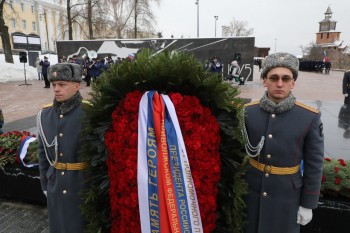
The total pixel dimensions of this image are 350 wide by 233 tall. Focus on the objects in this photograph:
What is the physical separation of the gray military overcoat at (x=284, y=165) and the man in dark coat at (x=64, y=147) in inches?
52.4

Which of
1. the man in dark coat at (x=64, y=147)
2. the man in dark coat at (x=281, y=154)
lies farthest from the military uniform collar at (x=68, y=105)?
the man in dark coat at (x=281, y=154)

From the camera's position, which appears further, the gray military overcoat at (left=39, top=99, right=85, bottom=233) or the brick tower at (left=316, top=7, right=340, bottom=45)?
the brick tower at (left=316, top=7, right=340, bottom=45)

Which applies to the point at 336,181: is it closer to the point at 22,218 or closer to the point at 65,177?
the point at 65,177

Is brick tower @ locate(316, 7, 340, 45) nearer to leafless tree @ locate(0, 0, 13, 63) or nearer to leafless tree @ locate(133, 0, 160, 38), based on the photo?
leafless tree @ locate(133, 0, 160, 38)

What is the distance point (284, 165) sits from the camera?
2096 millimetres

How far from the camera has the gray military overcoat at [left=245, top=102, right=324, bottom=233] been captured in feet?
6.70

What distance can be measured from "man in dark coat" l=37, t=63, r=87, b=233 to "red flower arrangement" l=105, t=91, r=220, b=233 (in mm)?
554

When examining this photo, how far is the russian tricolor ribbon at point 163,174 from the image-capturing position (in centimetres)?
181

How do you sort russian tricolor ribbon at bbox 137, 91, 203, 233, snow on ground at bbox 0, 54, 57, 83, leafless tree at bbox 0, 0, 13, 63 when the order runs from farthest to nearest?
leafless tree at bbox 0, 0, 13, 63 → snow on ground at bbox 0, 54, 57, 83 → russian tricolor ribbon at bbox 137, 91, 203, 233

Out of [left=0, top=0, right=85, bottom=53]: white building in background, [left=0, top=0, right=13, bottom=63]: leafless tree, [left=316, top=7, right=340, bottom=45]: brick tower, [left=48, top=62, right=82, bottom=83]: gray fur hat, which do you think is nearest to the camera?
[left=48, top=62, right=82, bottom=83]: gray fur hat

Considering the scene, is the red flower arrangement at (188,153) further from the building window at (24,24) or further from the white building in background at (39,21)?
the building window at (24,24)

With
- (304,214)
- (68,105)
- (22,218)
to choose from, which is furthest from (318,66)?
(68,105)

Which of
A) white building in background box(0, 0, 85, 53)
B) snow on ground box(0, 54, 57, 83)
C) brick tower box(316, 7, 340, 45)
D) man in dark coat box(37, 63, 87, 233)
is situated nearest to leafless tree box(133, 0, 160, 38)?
snow on ground box(0, 54, 57, 83)

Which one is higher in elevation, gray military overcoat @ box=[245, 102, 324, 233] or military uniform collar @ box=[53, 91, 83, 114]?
military uniform collar @ box=[53, 91, 83, 114]
